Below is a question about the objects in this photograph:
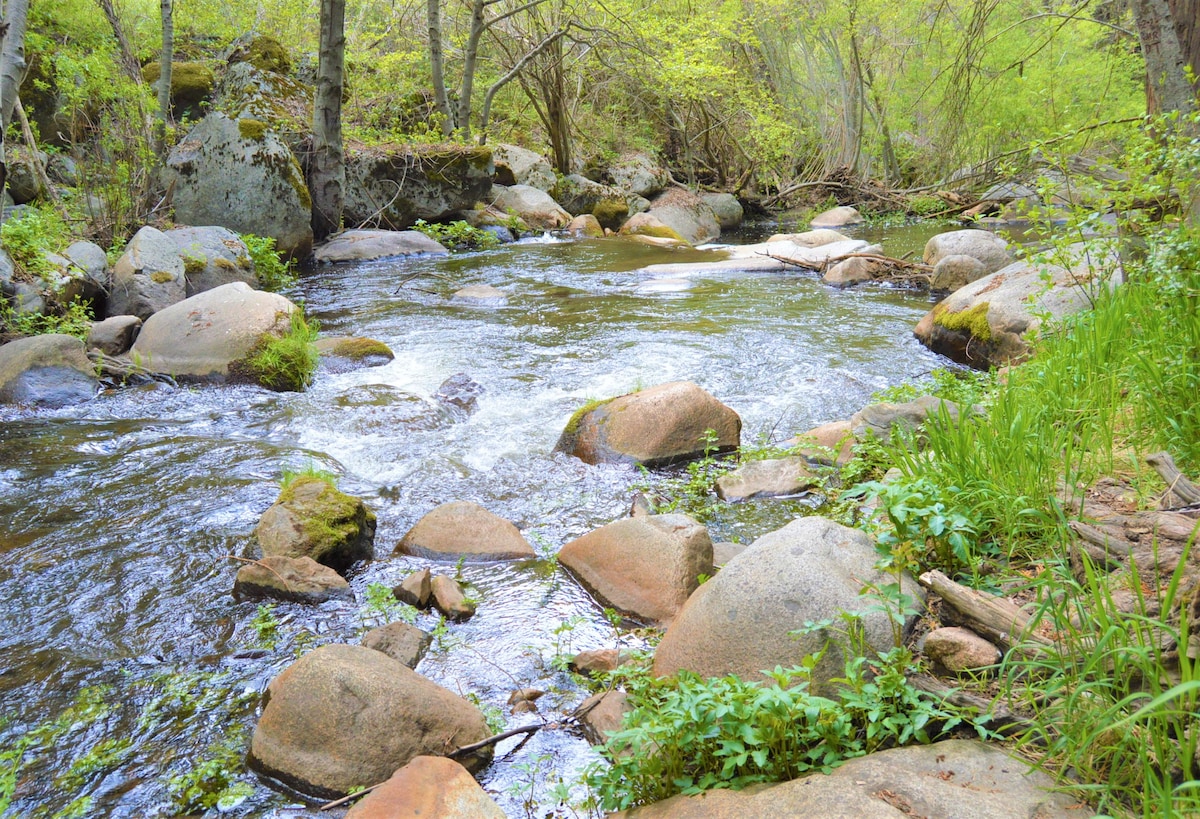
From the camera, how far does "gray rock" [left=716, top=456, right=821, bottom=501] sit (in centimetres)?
488

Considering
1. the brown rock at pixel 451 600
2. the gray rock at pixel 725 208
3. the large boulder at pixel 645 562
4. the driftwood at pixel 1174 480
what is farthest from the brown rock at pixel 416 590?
the gray rock at pixel 725 208

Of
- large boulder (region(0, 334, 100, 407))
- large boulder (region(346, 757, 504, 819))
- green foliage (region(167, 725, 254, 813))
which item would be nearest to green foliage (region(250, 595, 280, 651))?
green foliage (region(167, 725, 254, 813))

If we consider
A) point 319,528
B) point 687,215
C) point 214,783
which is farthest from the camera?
point 687,215

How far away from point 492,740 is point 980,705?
5.13 ft

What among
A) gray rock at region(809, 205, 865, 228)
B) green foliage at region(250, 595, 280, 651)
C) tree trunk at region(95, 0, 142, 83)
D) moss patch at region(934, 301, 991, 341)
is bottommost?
green foliage at region(250, 595, 280, 651)

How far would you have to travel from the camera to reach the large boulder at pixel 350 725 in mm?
2631

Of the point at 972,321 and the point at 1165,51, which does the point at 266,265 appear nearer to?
the point at 972,321

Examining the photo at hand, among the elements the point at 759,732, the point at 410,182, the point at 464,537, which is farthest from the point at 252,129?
the point at 759,732

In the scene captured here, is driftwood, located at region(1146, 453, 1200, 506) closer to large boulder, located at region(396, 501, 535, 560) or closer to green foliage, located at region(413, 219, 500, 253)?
large boulder, located at region(396, 501, 535, 560)

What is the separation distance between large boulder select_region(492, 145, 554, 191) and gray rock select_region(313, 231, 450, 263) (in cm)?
453

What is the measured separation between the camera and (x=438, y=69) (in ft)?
53.7

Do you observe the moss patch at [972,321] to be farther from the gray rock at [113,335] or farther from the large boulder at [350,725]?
the gray rock at [113,335]

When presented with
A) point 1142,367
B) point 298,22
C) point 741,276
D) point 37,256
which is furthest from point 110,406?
point 298,22

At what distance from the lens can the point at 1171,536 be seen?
245cm
